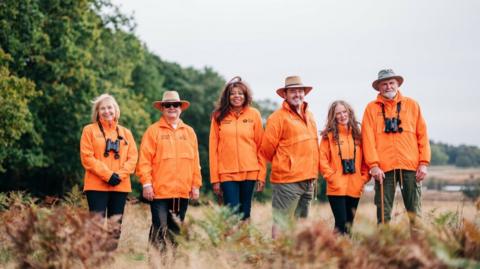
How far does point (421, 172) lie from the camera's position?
26.1 ft

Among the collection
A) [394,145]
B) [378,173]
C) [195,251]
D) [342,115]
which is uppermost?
[342,115]

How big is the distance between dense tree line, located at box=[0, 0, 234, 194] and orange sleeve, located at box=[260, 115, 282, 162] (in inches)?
528

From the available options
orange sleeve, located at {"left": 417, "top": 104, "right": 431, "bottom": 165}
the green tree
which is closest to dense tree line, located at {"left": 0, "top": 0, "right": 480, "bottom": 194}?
the green tree

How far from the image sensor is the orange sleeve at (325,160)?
26.7 ft

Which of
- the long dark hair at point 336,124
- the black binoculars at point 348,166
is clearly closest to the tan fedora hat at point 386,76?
the long dark hair at point 336,124

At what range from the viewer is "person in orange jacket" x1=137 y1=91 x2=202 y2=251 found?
26.0 feet

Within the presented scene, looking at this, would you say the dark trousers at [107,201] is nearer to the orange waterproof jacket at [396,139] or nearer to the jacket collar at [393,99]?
the orange waterproof jacket at [396,139]

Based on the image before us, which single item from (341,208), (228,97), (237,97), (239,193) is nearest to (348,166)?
(341,208)

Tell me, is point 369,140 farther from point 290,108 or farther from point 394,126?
point 290,108

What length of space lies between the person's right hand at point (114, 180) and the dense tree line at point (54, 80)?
12746 millimetres

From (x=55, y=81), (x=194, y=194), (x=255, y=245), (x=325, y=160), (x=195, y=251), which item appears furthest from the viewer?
(x=55, y=81)

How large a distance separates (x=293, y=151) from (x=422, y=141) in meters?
1.69

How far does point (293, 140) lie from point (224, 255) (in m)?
2.96

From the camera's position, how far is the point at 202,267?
17.5ft
